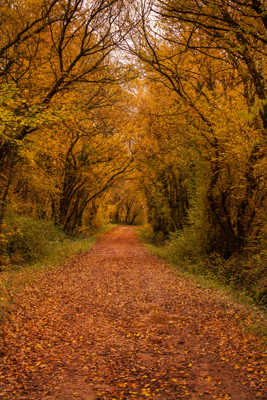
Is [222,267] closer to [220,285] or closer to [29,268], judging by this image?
[220,285]

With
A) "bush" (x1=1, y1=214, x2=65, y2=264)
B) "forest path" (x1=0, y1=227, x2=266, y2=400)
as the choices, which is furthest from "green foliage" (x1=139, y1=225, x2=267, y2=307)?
"bush" (x1=1, y1=214, x2=65, y2=264)

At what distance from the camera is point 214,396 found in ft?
11.5

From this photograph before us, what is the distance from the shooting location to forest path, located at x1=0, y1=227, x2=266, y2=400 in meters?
3.69

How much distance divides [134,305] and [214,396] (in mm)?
3733

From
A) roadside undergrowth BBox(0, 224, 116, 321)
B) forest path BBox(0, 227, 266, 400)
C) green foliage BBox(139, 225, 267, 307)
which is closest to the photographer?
forest path BBox(0, 227, 266, 400)

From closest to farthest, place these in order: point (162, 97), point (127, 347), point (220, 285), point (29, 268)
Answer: point (127, 347)
point (220, 285)
point (29, 268)
point (162, 97)

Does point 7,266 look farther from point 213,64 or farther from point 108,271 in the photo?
point 213,64

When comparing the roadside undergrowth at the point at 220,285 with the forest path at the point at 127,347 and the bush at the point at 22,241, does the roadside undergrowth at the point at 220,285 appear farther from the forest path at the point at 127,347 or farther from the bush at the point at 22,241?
the bush at the point at 22,241

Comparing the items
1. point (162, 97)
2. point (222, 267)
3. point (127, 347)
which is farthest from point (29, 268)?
point (162, 97)

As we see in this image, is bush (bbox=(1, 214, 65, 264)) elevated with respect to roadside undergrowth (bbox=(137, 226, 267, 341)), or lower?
elevated

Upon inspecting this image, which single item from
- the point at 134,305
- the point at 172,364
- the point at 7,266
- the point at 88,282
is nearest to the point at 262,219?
the point at 134,305

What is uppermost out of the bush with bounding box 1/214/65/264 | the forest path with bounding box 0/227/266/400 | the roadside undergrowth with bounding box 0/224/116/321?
the bush with bounding box 1/214/65/264

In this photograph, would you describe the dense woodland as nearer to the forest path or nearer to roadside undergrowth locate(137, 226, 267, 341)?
roadside undergrowth locate(137, 226, 267, 341)

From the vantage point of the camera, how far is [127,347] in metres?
4.91
